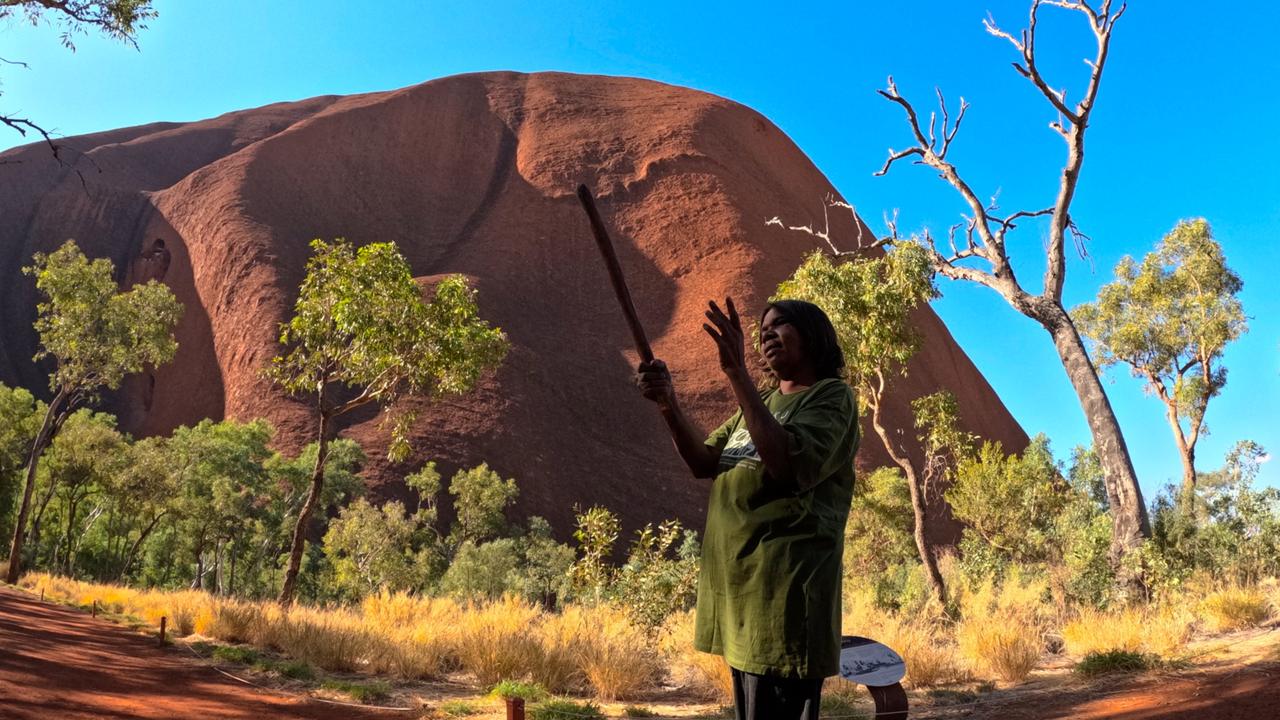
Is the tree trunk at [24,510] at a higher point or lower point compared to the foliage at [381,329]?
lower

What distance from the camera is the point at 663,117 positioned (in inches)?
2869

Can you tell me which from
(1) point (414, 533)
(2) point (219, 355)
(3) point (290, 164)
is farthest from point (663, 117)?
(1) point (414, 533)

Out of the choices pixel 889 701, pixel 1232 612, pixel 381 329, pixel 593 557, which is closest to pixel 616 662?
pixel 889 701

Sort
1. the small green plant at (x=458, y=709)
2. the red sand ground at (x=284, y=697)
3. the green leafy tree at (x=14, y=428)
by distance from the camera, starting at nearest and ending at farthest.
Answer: the red sand ground at (x=284, y=697)
the small green plant at (x=458, y=709)
the green leafy tree at (x=14, y=428)

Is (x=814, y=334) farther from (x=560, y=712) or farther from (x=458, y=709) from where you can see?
(x=458, y=709)

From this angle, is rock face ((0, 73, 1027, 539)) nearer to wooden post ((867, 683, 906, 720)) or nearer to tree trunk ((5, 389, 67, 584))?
tree trunk ((5, 389, 67, 584))

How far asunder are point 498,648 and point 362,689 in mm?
1324

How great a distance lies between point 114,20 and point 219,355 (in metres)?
44.7

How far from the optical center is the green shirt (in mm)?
1855

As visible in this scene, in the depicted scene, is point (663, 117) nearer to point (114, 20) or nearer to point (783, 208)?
point (783, 208)

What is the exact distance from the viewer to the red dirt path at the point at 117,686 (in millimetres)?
5184

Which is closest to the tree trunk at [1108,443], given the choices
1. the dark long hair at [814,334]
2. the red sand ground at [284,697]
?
the red sand ground at [284,697]

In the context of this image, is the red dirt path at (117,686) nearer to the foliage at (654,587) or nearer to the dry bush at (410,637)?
the dry bush at (410,637)

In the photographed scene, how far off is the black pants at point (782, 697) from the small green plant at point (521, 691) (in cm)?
467
